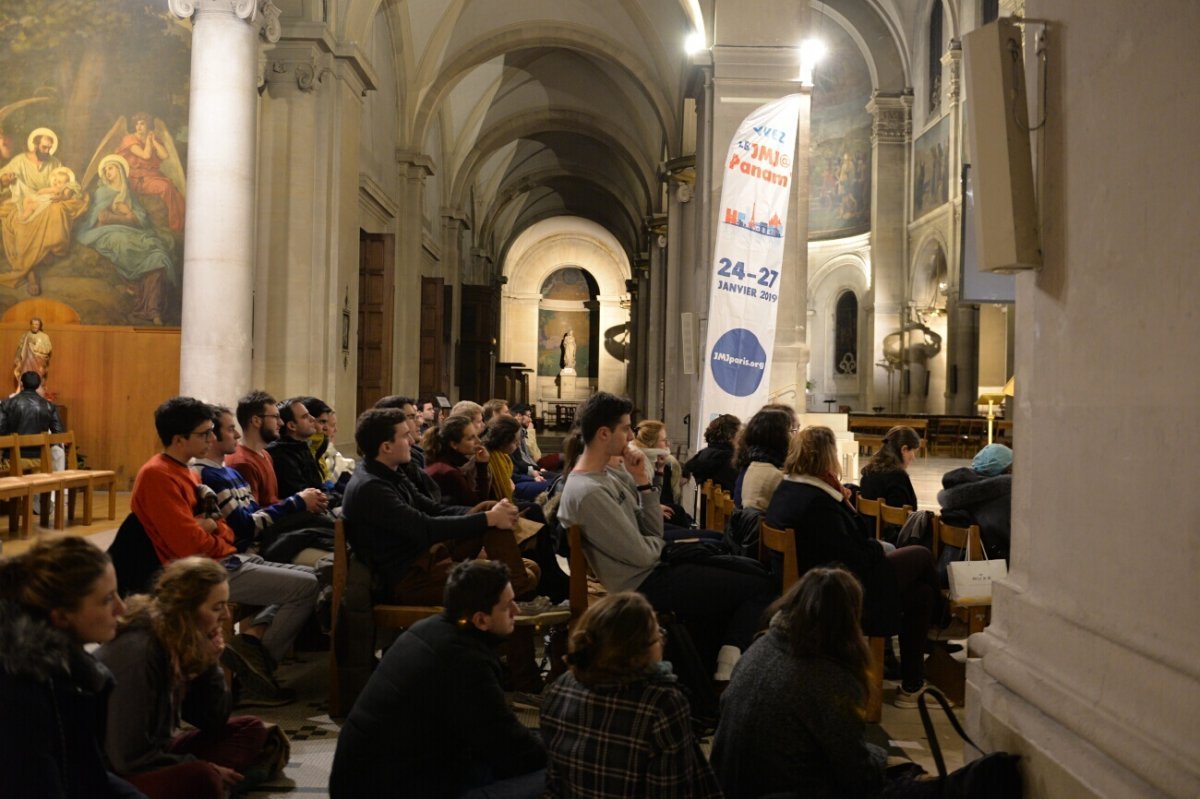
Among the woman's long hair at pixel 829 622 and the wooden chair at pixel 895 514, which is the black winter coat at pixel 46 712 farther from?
the wooden chair at pixel 895 514

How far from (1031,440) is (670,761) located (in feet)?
4.37

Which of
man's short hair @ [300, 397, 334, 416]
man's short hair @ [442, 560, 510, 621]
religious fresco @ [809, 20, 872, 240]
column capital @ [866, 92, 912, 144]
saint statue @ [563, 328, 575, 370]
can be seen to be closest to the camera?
man's short hair @ [442, 560, 510, 621]

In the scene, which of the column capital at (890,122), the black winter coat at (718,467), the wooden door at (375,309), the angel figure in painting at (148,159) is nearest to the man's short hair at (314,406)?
the black winter coat at (718,467)

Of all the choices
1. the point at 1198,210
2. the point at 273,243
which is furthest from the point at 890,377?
the point at 1198,210

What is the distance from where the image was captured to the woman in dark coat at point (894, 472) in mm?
5840

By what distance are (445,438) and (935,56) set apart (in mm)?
23444

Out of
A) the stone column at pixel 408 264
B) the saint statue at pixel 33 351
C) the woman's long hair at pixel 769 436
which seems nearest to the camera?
the woman's long hair at pixel 769 436

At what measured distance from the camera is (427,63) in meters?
17.9

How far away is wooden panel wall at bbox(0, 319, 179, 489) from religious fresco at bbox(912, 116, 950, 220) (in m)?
18.6

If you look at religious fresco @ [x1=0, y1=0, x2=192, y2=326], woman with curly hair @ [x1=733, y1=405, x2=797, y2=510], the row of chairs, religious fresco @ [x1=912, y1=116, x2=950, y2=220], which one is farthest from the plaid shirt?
religious fresco @ [x1=912, y1=116, x2=950, y2=220]

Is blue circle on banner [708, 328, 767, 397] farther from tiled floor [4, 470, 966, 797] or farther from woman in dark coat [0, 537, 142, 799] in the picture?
woman in dark coat [0, 537, 142, 799]

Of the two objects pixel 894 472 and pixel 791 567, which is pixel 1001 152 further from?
pixel 894 472

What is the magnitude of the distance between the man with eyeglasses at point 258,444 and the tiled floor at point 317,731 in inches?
34.7

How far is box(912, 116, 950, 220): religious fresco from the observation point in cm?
2417
